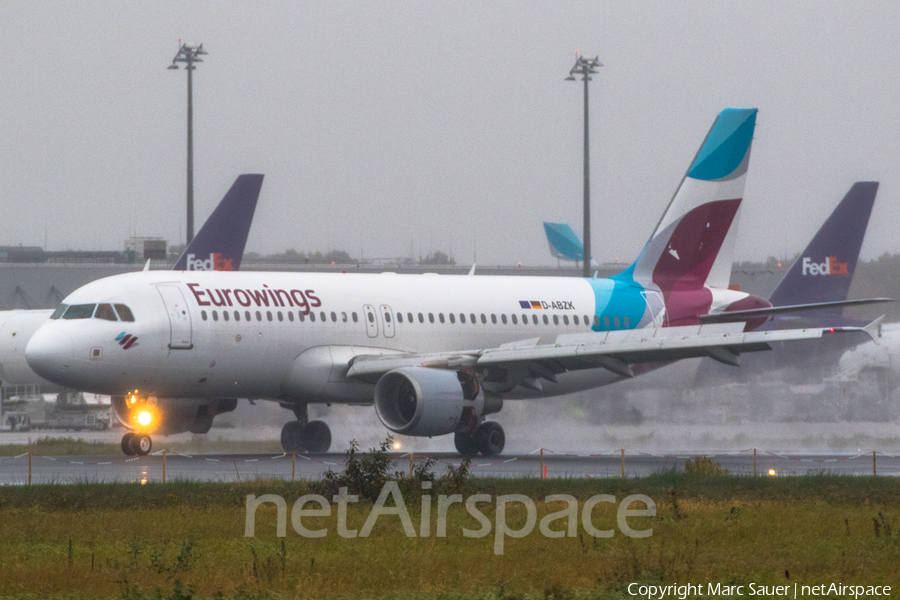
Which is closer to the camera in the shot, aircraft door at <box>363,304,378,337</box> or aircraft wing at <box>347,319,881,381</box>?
aircraft wing at <box>347,319,881,381</box>

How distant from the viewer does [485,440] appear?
3169cm

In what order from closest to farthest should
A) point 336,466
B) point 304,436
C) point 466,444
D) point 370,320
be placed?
1. point 336,466
2. point 370,320
3. point 466,444
4. point 304,436

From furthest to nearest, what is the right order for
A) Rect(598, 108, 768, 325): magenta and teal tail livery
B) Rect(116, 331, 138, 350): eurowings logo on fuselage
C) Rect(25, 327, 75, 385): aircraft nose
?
Rect(598, 108, 768, 325): magenta and teal tail livery < Rect(116, 331, 138, 350): eurowings logo on fuselage < Rect(25, 327, 75, 385): aircraft nose

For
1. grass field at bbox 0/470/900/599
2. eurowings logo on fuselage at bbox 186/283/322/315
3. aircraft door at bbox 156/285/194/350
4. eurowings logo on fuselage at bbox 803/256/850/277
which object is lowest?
grass field at bbox 0/470/900/599

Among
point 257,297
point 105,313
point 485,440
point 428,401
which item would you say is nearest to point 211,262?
point 257,297

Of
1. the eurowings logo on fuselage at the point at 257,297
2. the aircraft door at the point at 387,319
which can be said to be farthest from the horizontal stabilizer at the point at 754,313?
the eurowings logo on fuselage at the point at 257,297

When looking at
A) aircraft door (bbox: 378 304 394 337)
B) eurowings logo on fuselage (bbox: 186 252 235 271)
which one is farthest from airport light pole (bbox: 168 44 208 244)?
aircraft door (bbox: 378 304 394 337)

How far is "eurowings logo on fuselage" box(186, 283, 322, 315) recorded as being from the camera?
2927 centimetres

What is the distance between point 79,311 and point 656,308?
14.8m

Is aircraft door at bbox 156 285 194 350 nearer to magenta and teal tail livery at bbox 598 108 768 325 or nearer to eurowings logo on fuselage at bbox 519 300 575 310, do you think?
eurowings logo on fuselage at bbox 519 300 575 310

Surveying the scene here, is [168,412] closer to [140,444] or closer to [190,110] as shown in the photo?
[140,444]

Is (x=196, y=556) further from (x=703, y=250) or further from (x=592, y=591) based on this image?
(x=703, y=250)

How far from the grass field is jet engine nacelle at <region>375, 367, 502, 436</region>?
7571 millimetres

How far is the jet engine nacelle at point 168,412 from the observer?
3003 cm
